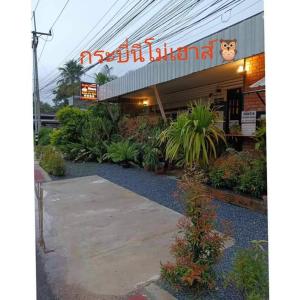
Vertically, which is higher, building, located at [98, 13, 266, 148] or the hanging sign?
the hanging sign

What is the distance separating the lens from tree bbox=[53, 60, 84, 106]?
34.7m

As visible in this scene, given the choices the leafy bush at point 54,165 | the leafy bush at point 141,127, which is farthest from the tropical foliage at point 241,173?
the leafy bush at point 54,165

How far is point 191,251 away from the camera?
6.79 ft

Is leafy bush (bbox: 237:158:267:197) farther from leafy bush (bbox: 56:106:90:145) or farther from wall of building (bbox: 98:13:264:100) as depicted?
leafy bush (bbox: 56:106:90:145)

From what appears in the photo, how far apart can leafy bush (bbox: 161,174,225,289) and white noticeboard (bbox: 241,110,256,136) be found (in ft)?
13.5

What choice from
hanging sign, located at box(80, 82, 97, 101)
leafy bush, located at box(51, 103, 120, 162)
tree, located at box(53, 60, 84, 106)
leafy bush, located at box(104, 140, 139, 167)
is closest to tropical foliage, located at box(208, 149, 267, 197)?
leafy bush, located at box(104, 140, 139, 167)

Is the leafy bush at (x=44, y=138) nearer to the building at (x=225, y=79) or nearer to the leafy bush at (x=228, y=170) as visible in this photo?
the building at (x=225, y=79)

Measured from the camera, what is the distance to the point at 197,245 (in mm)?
2027

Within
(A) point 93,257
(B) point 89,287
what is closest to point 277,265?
(B) point 89,287

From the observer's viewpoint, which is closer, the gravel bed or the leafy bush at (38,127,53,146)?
the gravel bed

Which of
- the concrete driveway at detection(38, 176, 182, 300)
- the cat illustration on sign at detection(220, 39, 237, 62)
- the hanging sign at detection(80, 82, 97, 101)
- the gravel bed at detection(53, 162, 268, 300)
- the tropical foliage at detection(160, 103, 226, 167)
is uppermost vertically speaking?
the hanging sign at detection(80, 82, 97, 101)

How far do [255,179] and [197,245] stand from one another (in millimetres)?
2421

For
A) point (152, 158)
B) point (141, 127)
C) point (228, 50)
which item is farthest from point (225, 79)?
point (152, 158)

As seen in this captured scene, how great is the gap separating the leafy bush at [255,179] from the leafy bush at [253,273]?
2.46 metres
